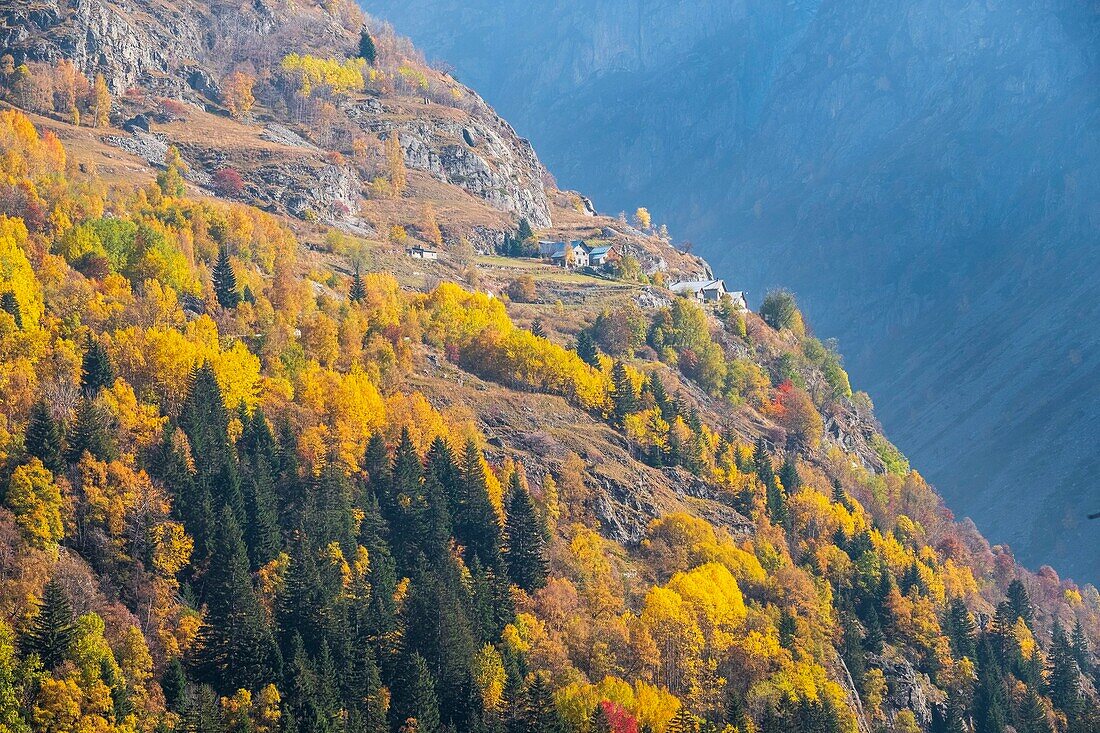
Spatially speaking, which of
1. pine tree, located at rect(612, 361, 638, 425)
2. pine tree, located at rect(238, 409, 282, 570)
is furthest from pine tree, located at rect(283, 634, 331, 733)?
pine tree, located at rect(612, 361, 638, 425)

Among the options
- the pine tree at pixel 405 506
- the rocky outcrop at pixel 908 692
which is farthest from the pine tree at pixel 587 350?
the rocky outcrop at pixel 908 692

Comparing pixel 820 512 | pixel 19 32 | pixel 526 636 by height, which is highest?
pixel 19 32

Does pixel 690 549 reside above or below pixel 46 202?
below

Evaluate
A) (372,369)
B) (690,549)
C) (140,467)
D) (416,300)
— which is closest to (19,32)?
(416,300)

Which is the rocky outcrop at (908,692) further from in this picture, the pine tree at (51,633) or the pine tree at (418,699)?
the pine tree at (51,633)

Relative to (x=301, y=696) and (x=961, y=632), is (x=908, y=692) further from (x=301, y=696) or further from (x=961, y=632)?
(x=301, y=696)

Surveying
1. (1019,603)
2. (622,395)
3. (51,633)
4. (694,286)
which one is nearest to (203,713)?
(51,633)

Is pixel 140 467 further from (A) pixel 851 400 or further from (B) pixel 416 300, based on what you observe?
(A) pixel 851 400
